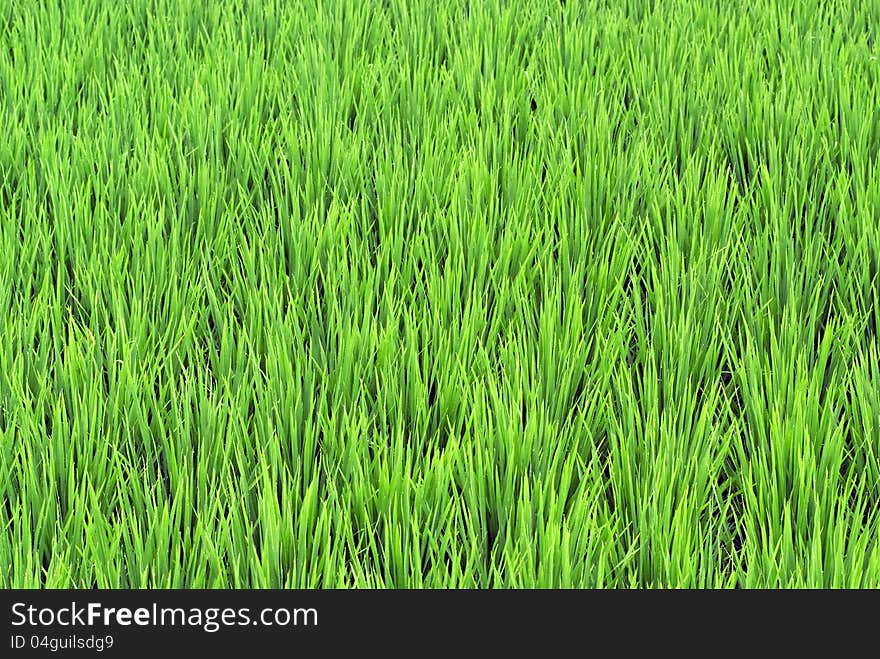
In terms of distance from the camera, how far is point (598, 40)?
2.74m

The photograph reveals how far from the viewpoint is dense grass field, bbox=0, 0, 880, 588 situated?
1280 millimetres

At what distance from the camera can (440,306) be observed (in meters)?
1.65

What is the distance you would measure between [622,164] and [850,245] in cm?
45

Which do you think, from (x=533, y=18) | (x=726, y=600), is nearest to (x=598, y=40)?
(x=533, y=18)

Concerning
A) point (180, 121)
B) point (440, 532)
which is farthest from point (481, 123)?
point (440, 532)

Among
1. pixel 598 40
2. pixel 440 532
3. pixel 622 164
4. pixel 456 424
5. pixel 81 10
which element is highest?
pixel 81 10

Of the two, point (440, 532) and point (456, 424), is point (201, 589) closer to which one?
point (440, 532)

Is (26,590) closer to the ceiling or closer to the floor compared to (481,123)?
closer to the floor

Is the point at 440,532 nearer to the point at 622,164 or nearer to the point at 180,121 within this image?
the point at 622,164

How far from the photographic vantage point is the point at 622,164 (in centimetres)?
206

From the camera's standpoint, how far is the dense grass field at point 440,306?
1.28 meters

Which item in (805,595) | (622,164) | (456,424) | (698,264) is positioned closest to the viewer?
(805,595)

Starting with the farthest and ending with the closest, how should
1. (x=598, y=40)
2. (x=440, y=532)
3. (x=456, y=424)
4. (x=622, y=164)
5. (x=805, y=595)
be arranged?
(x=598, y=40) → (x=622, y=164) → (x=456, y=424) → (x=440, y=532) → (x=805, y=595)

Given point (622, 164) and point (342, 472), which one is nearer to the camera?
point (342, 472)
